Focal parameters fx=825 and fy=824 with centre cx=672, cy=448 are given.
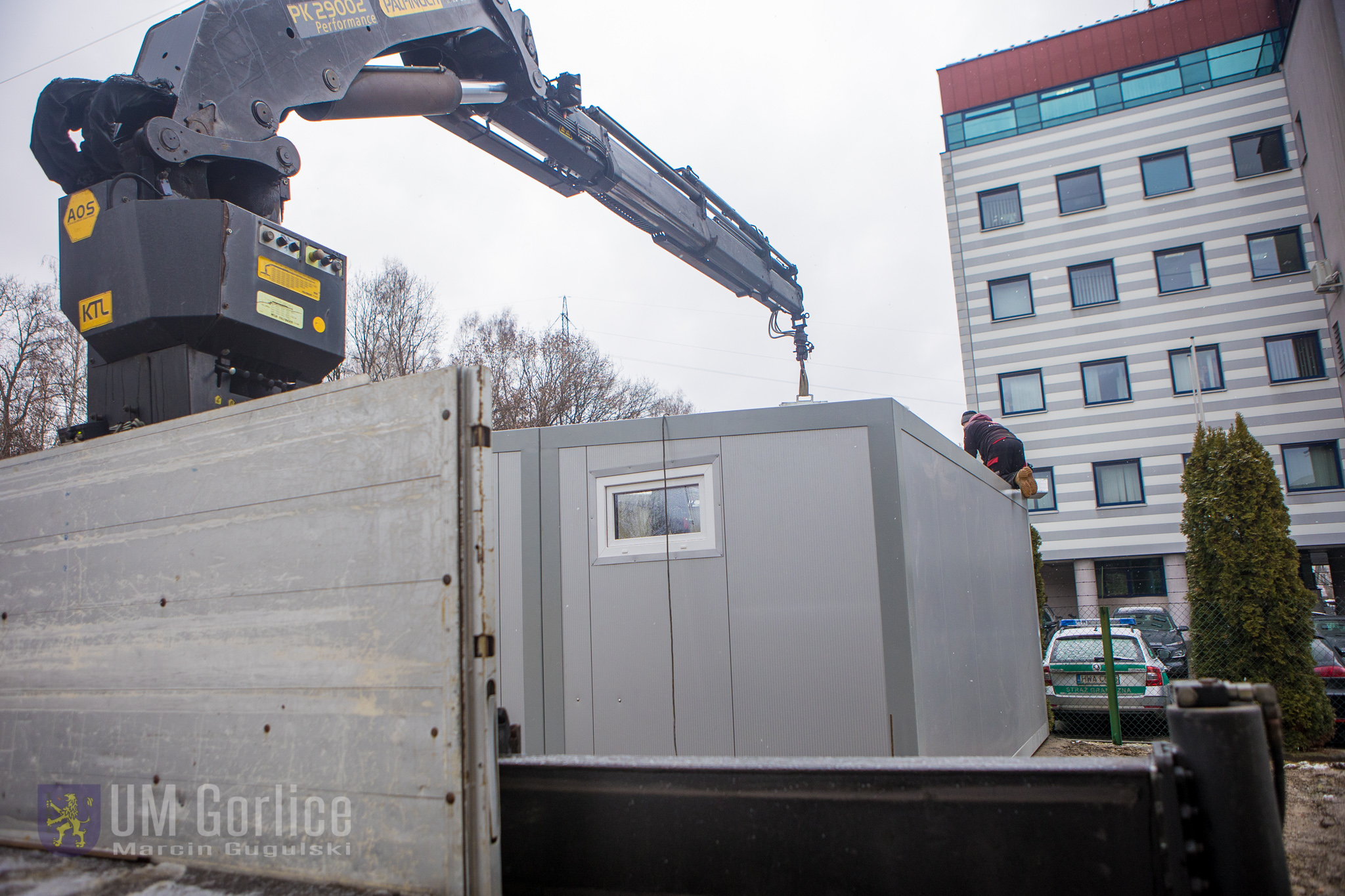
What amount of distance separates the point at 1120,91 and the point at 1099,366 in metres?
8.76

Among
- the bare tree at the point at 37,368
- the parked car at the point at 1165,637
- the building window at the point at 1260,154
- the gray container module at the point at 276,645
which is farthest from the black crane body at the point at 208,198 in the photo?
the building window at the point at 1260,154

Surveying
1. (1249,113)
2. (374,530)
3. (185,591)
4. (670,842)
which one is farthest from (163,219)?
(1249,113)

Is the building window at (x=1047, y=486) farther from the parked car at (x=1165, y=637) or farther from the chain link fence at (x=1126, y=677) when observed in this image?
the chain link fence at (x=1126, y=677)

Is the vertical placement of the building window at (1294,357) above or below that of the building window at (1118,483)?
above

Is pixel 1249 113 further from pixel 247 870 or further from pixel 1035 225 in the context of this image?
pixel 247 870

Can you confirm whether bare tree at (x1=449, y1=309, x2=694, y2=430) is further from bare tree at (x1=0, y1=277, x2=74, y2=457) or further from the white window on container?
the white window on container

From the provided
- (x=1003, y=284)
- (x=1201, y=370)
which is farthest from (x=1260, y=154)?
(x=1003, y=284)

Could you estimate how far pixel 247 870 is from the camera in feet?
7.06

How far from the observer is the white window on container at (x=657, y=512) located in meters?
5.01

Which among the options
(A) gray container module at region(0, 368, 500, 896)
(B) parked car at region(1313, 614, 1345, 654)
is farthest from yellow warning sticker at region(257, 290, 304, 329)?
(B) parked car at region(1313, 614, 1345, 654)

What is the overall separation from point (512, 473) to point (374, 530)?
3.37 metres

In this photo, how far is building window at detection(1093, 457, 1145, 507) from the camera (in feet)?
79.8

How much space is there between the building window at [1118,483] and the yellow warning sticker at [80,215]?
26.2 m

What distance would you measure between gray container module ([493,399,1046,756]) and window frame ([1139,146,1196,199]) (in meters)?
24.6
